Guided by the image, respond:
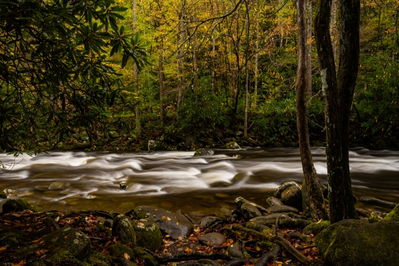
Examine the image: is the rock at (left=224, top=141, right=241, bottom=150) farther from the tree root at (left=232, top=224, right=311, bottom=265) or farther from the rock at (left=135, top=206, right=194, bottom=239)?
the tree root at (left=232, top=224, right=311, bottom=265)

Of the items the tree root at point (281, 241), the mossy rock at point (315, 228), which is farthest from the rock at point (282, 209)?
the tree root at point (281, 241)

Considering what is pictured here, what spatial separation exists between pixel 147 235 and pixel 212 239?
116 cm

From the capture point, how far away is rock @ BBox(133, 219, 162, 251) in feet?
13.7

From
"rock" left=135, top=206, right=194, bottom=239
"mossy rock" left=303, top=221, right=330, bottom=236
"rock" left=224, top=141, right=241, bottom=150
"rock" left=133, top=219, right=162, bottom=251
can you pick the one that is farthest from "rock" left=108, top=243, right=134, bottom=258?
"rock" left=224, top=141, right=241, bottom=150

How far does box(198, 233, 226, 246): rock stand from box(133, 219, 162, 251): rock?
2.48ft

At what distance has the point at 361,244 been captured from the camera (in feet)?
9.77

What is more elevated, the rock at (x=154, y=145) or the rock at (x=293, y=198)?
the rock at (x=154, y=145)

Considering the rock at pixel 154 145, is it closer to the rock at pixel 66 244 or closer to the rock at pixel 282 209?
the rock at pixel 282 209

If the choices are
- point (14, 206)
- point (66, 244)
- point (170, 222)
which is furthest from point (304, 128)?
point (14, 206)

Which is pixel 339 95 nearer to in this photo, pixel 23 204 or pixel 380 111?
pixel 23 204

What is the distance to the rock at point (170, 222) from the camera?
16.4 feet

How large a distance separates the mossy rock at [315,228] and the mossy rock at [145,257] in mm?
2681

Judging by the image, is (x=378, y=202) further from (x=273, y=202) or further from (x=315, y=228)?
(x=315, y=228)

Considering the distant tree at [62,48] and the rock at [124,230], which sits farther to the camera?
the rock at [124,230]
